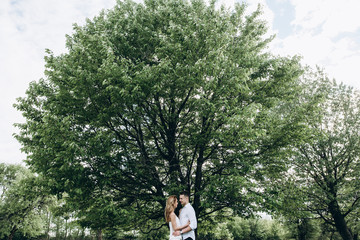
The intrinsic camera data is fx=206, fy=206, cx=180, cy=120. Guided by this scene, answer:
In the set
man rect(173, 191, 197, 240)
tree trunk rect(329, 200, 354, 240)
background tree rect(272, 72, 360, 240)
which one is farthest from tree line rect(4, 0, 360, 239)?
tree trunk rect(329, 200, 354, 240)

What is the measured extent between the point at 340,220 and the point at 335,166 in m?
4.13

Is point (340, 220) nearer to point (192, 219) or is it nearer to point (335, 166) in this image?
point (335, 166)

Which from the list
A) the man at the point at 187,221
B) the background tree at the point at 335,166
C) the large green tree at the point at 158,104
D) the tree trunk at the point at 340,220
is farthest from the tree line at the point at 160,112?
the tree trunk at the point at 340,220

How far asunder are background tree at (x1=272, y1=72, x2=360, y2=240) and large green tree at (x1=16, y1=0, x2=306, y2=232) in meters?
7.70

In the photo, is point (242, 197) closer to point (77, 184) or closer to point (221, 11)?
point (77, 184)

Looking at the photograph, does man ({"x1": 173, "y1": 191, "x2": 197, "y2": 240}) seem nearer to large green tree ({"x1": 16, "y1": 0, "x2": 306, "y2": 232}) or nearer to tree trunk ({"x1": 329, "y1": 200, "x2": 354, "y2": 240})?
large green tree ({"x1": 16, "y1": 0, "x2": 306, "y2": 232})

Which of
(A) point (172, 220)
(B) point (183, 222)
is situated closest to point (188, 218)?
(B) point (183, 222)

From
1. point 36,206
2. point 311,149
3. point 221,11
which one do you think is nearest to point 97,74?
point 221,11

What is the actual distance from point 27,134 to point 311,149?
764 inches

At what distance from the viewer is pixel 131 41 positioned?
10.1 meters

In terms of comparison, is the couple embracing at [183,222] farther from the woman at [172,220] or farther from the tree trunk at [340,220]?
the tree trunk at [340,220]

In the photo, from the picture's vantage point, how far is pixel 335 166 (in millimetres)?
16562

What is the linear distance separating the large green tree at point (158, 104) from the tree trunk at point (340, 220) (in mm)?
9337

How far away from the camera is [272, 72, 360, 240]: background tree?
15.5 meters
